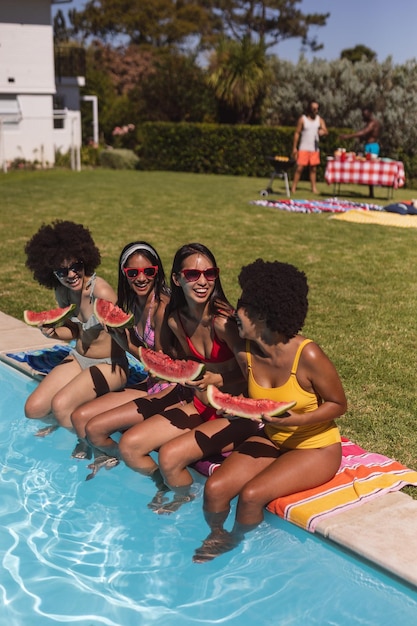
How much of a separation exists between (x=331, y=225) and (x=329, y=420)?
10.9 m

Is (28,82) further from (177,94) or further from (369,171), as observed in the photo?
(369,171)

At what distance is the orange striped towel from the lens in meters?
3.91

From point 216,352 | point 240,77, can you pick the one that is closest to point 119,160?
point 240,77

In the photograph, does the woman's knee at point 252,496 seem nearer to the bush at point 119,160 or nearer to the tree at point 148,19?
the bush at point 119,160

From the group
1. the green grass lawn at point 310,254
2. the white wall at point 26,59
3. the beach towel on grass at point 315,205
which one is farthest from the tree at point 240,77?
the beach towel on grass at point 315,205

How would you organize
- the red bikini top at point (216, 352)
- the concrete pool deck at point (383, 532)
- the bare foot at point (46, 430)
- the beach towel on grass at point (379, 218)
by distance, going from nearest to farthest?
the concrete pool deck at point (383, 532)
the red bikini top at point (216, 352)
the bare foot at point (46, 430)
the beach towel on grass at point (379, 218)

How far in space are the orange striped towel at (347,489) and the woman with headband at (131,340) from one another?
1347mm

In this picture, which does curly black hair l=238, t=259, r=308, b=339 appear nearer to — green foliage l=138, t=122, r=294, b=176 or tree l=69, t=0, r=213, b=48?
green foliage l=138, t=122, r=294, b=176

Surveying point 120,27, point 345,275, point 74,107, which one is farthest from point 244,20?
point 345,275

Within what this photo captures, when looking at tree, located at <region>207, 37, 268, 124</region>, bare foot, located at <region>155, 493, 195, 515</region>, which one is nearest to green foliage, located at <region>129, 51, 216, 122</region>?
tree, located at <region>207, 37, 268, 124</region>

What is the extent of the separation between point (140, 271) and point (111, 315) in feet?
1.18

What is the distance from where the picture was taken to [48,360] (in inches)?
258

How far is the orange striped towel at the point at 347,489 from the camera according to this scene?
154 inches

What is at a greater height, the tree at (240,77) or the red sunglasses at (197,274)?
the tree at (240,77)
